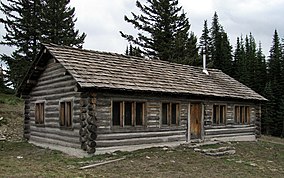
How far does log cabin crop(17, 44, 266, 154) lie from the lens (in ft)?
49.4

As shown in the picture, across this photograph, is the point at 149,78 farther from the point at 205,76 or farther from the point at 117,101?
the point at 205,76

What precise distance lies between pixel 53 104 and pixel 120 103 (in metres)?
3.90

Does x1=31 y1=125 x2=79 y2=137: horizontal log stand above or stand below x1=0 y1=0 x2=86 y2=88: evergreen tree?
below

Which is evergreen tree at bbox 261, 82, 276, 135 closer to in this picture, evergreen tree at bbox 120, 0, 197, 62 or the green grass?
evergreen tree at bbox 120, 0, 197, 62

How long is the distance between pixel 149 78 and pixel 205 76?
6.78 meters

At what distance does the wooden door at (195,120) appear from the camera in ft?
64.6

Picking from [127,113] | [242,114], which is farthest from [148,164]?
[242,114]

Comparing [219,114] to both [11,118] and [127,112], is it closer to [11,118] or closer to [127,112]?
[127,112]

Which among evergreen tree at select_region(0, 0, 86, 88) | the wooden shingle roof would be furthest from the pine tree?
the wooden shingle roof

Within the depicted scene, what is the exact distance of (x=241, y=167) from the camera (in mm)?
13336

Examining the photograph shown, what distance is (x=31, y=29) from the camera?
35.1m

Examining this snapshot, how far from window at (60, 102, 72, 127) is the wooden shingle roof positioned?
2000 mm

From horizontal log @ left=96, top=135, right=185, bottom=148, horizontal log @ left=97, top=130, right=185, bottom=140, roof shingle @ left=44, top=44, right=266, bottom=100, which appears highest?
roof shingle @ left=44, top=44, right=266, bottom=100

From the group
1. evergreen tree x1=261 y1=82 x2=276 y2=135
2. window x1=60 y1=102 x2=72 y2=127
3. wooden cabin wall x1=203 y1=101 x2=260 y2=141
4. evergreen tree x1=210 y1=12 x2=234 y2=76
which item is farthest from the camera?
evergreen tree x1=210 y1=12 x2=234 y2=76
